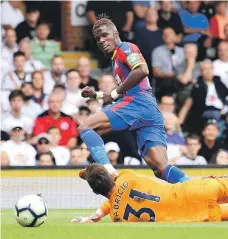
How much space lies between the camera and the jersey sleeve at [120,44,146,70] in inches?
464

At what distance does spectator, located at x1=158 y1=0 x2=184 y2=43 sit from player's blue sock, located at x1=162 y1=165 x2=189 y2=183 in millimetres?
7323

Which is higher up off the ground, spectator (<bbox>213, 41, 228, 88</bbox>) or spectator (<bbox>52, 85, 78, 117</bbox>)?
spectator (<bbox>213, 41, 228, 88</bbox>)

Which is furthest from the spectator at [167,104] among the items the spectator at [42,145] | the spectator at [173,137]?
the spectator at [42,145]

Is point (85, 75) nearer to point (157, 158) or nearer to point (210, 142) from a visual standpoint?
point (210, 142)

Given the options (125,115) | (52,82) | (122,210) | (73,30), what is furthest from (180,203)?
(73,30)

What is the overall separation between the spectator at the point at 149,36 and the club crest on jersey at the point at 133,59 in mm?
6393

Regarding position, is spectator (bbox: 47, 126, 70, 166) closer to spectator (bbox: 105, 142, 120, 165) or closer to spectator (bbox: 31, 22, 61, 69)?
spectator (bbox: 105, 142, 120, 165)

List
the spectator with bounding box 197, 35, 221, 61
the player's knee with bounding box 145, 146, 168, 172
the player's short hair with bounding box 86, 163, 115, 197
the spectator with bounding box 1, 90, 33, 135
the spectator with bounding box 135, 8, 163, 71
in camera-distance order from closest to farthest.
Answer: the player's short hair with bounding box 86, 163, 115, 197 < the player's knee with bounding box 145, 146, 168, 172 < the spectator with bounding box 1, 90, 33, 135 < the spectator with bounding box 135, 8, 163, 71 < the spectator with bounding box 197, 35, 221, 61

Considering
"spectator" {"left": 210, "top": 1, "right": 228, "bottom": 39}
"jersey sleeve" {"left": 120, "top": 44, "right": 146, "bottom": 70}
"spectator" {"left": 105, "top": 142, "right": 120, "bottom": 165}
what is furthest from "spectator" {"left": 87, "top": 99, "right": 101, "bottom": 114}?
"jersey sleeve" {"left": 120, "top": 44, "right": 146, "bottom": 70}

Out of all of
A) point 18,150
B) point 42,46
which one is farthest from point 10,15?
point 18,150

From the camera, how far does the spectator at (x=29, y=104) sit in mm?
16812

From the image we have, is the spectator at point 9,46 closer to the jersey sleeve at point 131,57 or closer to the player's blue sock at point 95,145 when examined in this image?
the jersey sleeve at point 131,57

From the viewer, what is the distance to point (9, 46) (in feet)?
58.8

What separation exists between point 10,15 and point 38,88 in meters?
2.08
